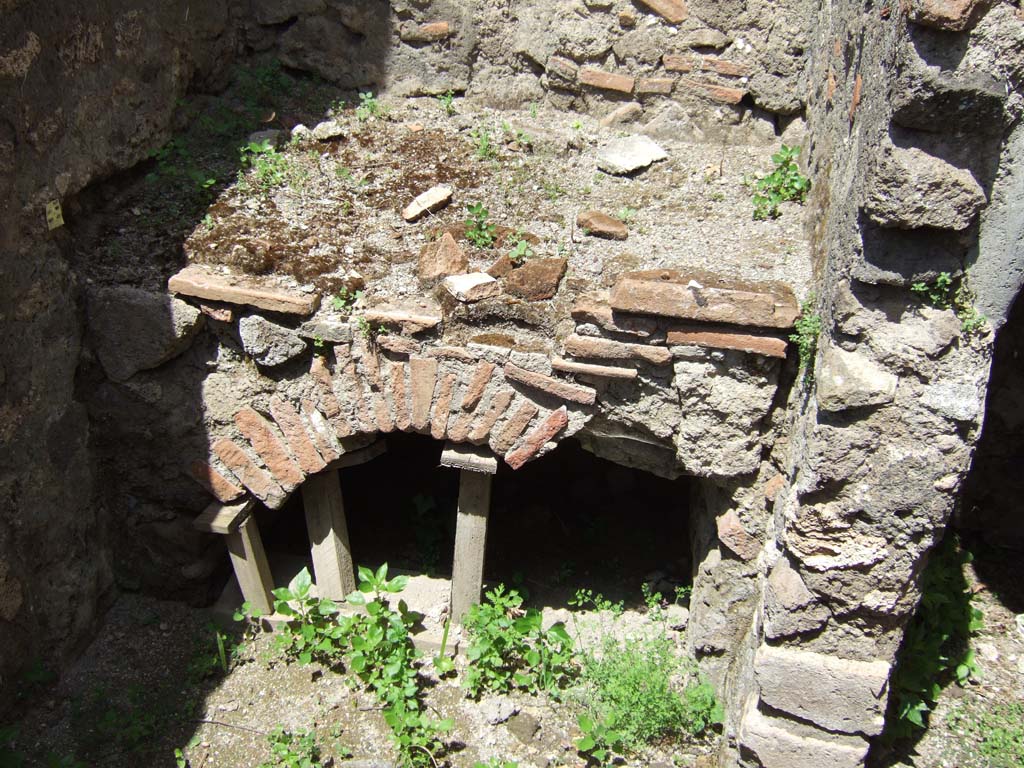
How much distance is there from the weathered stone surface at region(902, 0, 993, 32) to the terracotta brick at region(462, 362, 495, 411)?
1.85 meters

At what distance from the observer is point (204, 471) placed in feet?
12.5

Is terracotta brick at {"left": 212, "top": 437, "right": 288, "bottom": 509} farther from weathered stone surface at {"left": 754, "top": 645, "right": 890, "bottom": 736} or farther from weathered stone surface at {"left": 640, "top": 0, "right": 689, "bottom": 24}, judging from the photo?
weathered stone surface at {"left": 640, "top": 0, "right": 689, "bottom": 24}

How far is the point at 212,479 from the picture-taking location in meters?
3.82

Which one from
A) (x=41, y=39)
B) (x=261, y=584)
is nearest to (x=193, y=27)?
(x=41, y=39)

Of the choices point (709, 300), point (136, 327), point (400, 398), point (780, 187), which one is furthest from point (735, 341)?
point (136, 327)

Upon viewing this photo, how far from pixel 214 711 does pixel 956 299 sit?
131 inches

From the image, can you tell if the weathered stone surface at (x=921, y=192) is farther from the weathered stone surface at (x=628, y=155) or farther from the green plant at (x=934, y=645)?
the green plant at (x=934, y=645)

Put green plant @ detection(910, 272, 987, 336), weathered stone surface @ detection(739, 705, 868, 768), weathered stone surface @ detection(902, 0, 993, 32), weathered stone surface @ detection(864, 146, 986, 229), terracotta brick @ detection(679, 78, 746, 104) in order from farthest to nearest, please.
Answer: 1. terracotta brick @ detection(679, 78, 746, 104)
2. weathered stone surface @ detection(739, 705, 868, 768)
3. green plant @ detection(910, 272, 987, 336)
4. weathered stone surface @ detection(864, 146, 986, 229)
5. weathered stone surface @ detection(902, 0, 993, 32)

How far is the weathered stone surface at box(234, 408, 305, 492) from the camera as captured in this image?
3711mm

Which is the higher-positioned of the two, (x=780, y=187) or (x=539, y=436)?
(x=780, y=187)

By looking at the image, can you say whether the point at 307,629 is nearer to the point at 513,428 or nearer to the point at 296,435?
the point at 296,435

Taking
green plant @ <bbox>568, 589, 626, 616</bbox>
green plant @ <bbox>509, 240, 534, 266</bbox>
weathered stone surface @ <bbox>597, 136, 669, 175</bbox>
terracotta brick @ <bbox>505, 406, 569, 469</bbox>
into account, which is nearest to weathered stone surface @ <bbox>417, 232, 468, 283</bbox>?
green plant @ <bbox>509, 240, 534, 266</bbox>

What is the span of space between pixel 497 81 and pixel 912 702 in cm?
351

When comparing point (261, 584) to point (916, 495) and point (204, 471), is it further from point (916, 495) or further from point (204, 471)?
point (916, 495)
